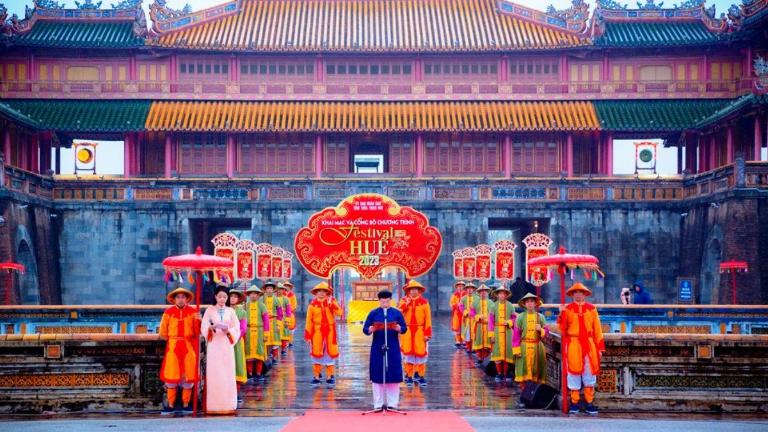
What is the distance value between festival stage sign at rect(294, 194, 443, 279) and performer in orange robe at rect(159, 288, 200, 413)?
7965 mm

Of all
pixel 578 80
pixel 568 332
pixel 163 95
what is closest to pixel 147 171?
pixel 163 95

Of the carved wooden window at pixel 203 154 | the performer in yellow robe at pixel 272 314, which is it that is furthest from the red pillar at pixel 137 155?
the performer in yellow robe at pixel 272 314

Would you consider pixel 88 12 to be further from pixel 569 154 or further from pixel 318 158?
pixel 569 154

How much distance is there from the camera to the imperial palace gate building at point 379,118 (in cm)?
3378

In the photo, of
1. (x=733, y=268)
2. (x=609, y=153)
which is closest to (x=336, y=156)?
(x=609, y=153)

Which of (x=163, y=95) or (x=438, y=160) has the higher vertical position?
(x=163, y=95)

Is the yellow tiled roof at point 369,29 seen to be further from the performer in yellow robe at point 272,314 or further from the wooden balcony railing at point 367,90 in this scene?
the performer in yellow robe at point 272,314

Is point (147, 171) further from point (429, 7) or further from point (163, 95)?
point (429, 7)

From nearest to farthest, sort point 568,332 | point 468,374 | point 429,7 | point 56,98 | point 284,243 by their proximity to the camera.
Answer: point 568,332 → point 468,374 → point 284,243 → point 56,98 → point 429,7

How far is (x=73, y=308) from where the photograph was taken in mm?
22859

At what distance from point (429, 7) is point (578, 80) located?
691 centimetres

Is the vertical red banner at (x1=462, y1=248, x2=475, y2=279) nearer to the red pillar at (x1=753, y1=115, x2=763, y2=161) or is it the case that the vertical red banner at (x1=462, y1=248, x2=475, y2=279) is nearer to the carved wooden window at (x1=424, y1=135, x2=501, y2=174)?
the carved wooden window at (x1=424, y1=135, x2=501, y2=174)

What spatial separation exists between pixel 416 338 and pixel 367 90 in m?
21.5

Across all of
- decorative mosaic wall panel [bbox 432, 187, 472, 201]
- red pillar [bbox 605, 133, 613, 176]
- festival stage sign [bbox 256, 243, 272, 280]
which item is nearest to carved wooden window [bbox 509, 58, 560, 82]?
red pillar [bbox 605, 133, 613, 176]
